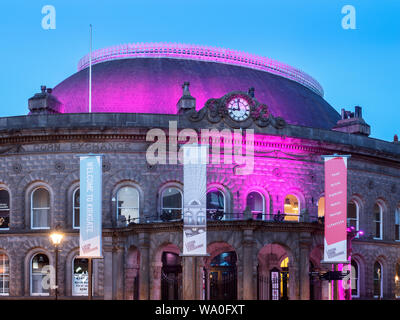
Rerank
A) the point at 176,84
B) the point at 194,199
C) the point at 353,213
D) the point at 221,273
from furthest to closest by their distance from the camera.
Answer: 1. the point at 176,84
2. the point at 353,213
3. the point at 221,273
4. the point at 194,199

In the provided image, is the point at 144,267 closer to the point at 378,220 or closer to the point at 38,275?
the point at 38,275

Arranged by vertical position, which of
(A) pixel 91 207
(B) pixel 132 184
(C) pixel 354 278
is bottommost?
(C) pixel 354 278

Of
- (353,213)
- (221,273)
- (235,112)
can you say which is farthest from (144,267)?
(353,213)

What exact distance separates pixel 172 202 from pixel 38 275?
903cm

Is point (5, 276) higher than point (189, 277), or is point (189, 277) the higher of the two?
point (189, 277)

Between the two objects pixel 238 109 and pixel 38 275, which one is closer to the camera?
pixel 38 275

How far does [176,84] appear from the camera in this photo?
1859 inches

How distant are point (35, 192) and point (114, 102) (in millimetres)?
8326

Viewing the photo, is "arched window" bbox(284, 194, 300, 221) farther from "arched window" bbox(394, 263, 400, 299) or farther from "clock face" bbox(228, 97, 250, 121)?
"arched window" bbox(394, 263, 400, 299)

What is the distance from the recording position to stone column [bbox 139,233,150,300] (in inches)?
1463

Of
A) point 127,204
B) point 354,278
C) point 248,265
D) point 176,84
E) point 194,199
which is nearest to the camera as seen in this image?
point 248,265

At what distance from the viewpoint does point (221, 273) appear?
43.0 meters

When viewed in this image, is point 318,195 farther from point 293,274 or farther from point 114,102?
point 114,102

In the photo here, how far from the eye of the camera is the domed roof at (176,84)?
151 ft
